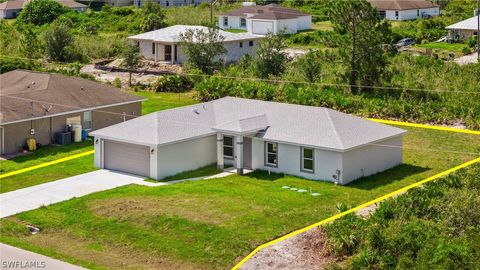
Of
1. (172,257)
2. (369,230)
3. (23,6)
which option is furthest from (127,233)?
(23,6)

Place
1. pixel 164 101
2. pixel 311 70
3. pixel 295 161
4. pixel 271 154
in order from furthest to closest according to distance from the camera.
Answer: pixel 311 70
pixel 164 101
pixel 271 154
pixel 295 161

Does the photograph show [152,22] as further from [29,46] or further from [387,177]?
[387,177]

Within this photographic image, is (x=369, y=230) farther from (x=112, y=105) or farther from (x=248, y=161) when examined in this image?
(x=112, y=105)

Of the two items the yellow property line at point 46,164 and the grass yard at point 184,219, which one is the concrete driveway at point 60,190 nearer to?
the grass yard at point 184,219

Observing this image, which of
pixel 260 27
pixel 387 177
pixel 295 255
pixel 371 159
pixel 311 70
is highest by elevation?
pixel 260 27

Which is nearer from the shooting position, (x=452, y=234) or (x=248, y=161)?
(x=452, y=234)

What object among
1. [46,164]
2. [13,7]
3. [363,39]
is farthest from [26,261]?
[13,7]
